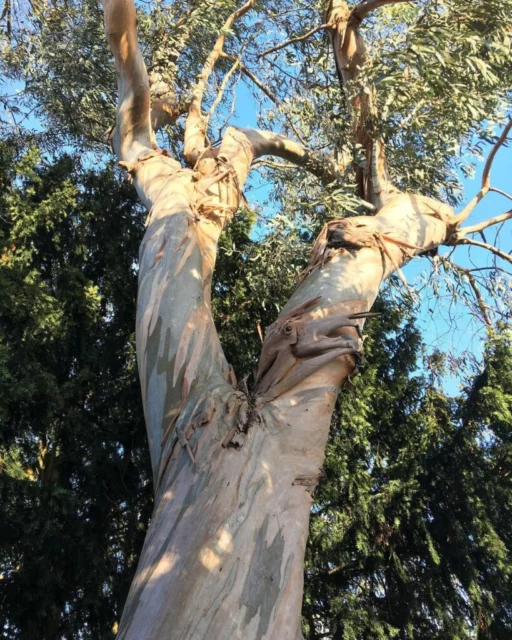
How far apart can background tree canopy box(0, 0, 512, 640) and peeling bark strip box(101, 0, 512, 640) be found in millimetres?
1157

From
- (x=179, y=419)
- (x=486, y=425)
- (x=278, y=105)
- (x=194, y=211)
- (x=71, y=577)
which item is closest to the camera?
(x=179, y=419)

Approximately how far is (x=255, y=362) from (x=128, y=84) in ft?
9.58

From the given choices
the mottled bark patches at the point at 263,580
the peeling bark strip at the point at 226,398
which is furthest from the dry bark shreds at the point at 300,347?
the mottled bark patches at the point at 263,580

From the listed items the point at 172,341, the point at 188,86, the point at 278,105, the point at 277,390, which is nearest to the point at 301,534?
the point at 277,390

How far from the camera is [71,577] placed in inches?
207

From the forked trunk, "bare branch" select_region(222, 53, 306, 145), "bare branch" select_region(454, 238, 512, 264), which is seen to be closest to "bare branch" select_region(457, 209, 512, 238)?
"bare branch" select_region(454, 238, 512, 264)

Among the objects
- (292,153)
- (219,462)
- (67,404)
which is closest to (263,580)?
(219,462)

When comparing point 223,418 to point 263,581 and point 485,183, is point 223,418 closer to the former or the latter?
point 263,581

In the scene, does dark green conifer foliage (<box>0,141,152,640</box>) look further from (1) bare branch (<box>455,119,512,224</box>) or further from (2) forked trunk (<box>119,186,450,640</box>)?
(1) bare branch (<box>455,119,512,224</box>)

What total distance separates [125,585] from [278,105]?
5217 mm

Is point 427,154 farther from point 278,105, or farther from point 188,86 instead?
point 188,86

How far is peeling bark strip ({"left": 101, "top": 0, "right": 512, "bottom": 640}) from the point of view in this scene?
5.69 ft

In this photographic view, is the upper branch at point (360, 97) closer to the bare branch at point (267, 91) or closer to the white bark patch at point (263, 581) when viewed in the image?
the bare branch at point (267, 91)

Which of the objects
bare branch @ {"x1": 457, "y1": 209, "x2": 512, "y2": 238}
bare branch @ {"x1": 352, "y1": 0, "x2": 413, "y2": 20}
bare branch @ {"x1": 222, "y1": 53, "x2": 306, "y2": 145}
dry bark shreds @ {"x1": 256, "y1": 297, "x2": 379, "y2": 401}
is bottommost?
dry bark shreds @ {"x1": 256, "y1": 297, "x2": 379, "y2": 401}
